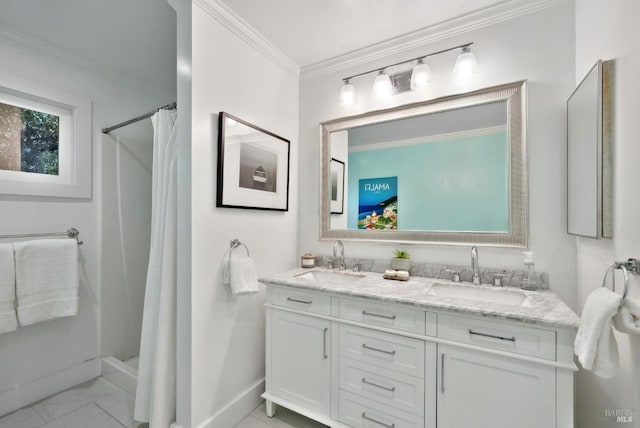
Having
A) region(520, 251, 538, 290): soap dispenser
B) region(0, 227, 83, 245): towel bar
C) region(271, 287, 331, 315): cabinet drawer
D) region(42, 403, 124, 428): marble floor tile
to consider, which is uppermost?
region(0, 227, 83, 245): towel bar

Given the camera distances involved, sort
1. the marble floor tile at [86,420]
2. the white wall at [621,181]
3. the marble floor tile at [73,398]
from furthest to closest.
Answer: the marble floor tile at [73,398] < the marble floor tile at [86,420] < the white wall at [621,181]

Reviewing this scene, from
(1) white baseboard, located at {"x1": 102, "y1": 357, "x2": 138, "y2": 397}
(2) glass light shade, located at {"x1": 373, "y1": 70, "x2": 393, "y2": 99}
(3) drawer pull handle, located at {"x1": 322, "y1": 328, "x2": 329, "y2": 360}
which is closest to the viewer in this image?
(3) drawer pull handle, located at {"x1": 322, "y1": 328, "x2": 329, "y2": 360}

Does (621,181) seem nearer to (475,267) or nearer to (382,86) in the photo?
(475,267)

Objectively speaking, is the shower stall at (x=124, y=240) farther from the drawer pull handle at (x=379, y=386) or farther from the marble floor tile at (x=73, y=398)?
the drawer pull handle at (x=379, y=386)

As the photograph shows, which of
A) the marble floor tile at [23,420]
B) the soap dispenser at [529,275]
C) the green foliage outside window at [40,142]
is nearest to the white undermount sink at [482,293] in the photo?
the soap dispenser at [529,275]

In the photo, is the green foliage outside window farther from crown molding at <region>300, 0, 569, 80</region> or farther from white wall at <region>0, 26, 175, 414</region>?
crown molding at <region>300, 0, 569, 80</region>

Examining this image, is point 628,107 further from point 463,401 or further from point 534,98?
point 463,401

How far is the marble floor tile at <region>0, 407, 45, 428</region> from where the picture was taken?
1650 mm

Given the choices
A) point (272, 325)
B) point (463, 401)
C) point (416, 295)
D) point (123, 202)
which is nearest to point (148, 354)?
point (272, 325)

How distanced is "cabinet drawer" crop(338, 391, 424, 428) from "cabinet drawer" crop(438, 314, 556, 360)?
1.51ft

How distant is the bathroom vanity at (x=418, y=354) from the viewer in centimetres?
109

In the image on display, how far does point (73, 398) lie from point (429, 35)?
3489mm

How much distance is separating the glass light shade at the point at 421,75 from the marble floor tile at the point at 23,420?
10.3 feet

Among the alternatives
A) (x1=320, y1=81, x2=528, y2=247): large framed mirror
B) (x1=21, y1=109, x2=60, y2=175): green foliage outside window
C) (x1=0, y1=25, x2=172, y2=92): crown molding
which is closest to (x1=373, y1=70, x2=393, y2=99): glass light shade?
(x1=320, y1=81, x2=528, y2=247): large framed mirror
